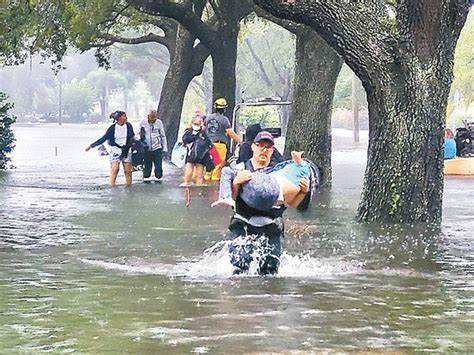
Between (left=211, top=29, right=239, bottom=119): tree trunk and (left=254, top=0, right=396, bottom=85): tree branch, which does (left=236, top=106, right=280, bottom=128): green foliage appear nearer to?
(left=211, top=29, right=239, bottom=119): tree trunk

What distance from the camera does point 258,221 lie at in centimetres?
1049

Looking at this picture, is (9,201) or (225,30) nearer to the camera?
(9,201)

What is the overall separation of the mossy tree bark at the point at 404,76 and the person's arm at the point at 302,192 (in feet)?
16.5

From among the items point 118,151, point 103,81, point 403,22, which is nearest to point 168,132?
point 118,151

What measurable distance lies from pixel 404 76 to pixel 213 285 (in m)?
5.95

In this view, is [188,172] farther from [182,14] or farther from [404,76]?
[404,76]

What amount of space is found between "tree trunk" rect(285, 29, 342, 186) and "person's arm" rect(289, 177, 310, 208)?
12.1m

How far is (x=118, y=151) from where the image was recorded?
2334 centimetres

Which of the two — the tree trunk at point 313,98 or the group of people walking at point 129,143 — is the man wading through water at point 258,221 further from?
the tree trunk at point 313,98

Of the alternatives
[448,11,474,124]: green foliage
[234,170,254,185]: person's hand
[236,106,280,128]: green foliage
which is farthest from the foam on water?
[236,106,280,128]: green foliage

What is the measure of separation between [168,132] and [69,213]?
18.3 meters

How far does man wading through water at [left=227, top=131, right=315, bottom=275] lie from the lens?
10344 mm

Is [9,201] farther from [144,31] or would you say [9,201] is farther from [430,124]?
[144,31]

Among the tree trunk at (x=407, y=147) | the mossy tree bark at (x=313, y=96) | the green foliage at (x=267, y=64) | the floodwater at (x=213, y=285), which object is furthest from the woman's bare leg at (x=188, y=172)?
the green foliage at (x=267, y=64)
